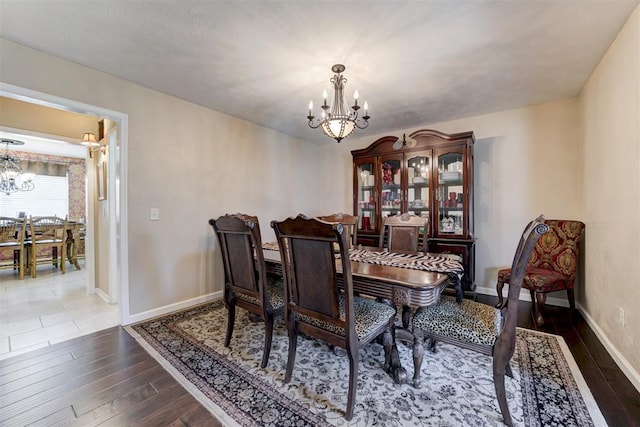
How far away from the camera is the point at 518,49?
2043 millimetres

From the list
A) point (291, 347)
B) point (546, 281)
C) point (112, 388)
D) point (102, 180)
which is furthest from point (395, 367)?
point (102, 180)

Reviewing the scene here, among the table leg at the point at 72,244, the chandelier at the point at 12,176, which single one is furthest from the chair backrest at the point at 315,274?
the chandelier at the point at 12,176

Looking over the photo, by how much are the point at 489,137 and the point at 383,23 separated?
8.08 ft

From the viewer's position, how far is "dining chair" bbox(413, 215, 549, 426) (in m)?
1.33

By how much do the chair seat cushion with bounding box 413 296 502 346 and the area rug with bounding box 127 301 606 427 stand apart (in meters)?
0.38

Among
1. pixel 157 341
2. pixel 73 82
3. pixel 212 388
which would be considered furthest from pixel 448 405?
pixel 73 82

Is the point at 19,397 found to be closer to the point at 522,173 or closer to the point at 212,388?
the point at 212,388

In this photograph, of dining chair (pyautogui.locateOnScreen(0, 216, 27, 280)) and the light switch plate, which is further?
dining chair (pyautogui.locateOnScreen(0, 216, 27, 280))

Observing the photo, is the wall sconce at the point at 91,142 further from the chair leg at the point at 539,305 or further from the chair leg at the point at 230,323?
the chair leg at the point at 539,305

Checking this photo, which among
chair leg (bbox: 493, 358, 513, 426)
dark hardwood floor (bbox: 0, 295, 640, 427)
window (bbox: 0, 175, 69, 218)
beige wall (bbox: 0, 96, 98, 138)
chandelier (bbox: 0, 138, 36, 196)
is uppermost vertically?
beige wall (bbox: 0, 96, 98, 138)

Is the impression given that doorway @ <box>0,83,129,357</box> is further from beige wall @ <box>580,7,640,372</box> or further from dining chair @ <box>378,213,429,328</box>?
beige wall @ <box>580,7,640,372</box>

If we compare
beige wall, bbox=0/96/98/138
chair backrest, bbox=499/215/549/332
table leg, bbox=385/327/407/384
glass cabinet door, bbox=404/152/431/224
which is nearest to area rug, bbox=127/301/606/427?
table leg, bbox=385/327/407/384

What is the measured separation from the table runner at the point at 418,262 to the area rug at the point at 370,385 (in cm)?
58

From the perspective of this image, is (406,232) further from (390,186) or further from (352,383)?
(352,383)
